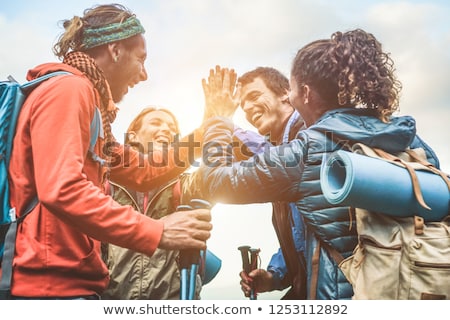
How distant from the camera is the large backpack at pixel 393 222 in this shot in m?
2.73

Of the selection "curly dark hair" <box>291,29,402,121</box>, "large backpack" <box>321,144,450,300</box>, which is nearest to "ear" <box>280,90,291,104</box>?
"curly dark hair" <box>291,29,402,121</box>

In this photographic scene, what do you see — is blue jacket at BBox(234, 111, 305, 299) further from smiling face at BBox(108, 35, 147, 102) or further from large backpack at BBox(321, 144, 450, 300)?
smiling face at BBox(108, 35, 147, 102)

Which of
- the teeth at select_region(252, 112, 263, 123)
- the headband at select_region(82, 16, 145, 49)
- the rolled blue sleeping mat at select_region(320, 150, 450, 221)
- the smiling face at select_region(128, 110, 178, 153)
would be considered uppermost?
the headband at select_region(82, 16, 145, 49)

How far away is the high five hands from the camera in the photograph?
140 inches

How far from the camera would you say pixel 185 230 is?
279 cm

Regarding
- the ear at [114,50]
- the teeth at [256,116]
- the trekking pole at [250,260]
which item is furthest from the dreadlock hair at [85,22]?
the trekking pole at [250,260]

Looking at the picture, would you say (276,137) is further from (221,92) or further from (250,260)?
(250,260)

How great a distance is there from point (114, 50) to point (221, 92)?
0.74 meters

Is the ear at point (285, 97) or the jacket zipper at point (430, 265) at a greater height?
the ear at point (285, 97)

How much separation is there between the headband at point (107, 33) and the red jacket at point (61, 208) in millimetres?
702

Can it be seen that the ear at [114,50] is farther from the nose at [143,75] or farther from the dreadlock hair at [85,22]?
the nose at [143,75]

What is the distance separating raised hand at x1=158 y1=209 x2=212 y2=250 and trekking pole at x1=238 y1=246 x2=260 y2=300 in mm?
633

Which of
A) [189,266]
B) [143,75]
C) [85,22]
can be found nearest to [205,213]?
[189,266]

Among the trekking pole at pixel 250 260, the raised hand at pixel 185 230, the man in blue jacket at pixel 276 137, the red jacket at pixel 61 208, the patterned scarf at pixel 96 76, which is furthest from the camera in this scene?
the trekking pole at pixel 250 260
